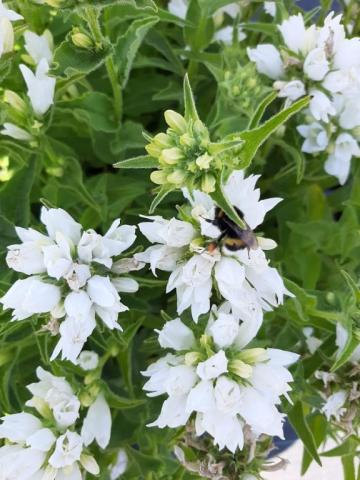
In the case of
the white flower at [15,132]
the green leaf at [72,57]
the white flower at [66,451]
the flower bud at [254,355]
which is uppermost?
the green leaf at [72,57]

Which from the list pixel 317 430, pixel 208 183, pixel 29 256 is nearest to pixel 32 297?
pixel 29 256

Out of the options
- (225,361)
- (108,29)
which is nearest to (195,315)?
(225,361)

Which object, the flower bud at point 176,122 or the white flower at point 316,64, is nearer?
the flower bud at point 176,122

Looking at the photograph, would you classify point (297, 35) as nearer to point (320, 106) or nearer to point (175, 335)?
point (320, 106)

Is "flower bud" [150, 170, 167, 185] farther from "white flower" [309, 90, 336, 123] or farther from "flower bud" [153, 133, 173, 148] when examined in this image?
"white flower" [309, 90, 336, 123]

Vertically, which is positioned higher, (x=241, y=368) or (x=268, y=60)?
(x=268, y=60)

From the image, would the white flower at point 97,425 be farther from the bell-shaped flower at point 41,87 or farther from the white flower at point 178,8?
the white flower at point 178,8

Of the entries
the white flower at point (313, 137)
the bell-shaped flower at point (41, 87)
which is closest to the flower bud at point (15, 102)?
the bell-shaped flower at point (41, 87)
